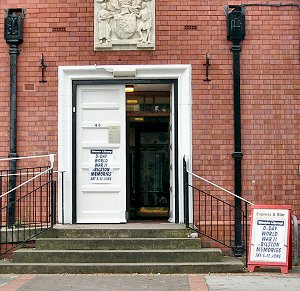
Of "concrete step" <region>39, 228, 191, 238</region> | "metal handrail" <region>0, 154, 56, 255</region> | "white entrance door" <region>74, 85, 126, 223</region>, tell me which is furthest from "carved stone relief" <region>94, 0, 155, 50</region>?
"concrete step" <region>39, 228, 191, 238</region>

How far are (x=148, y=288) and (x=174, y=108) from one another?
13.0ft

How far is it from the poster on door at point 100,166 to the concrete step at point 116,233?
1.29 m

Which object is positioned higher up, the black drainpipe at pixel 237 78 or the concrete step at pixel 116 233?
the black drainpipe at pixel 237 78

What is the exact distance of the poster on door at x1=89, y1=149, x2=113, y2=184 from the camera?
11.1 m

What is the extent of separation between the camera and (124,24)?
1098cm

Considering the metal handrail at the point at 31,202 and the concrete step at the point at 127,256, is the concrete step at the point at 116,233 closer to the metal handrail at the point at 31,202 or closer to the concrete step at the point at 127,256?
the metal handrail at the point at 31,202

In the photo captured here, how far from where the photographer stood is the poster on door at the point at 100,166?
11.1 metres

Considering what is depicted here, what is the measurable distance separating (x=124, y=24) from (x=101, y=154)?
243 cm

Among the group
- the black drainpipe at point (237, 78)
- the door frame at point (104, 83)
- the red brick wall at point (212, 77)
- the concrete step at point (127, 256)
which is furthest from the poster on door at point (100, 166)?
the black drainpipe at point (237, 78)

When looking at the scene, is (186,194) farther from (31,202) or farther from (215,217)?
(31,202)

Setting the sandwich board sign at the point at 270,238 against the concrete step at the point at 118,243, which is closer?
the sandwich board sign at the point at 270,238

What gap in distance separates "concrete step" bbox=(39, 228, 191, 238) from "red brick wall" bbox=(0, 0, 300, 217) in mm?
1414

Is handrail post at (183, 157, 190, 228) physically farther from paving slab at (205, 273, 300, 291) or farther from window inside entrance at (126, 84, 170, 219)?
window inside entrance at (126, 84, 170, 219)

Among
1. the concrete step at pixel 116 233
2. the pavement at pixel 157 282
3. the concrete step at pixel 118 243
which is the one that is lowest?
the pavement at pixel 157 282
